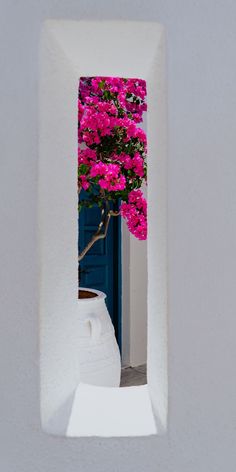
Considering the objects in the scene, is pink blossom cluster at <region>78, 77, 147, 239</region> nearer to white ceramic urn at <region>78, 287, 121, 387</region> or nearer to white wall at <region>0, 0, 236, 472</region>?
white ceramic urn at <region>78, 287, 121, 387</region>

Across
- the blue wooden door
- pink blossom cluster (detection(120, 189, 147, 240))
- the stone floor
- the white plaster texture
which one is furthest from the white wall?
the blue wooden door

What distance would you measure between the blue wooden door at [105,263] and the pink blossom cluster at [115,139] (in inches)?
53.5

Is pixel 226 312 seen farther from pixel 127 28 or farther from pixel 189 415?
pixel 127 28

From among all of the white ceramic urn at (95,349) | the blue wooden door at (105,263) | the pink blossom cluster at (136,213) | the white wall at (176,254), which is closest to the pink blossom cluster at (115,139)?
the pink blossom cluster at (136,213)

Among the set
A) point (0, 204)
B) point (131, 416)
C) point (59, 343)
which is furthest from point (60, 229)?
point (131, 416)

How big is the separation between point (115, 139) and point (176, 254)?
0.87 metres

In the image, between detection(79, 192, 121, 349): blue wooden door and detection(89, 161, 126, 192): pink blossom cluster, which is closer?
detection(89, 161, 126, 192): pink blossom cluster

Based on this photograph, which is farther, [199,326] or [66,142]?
[66,142]

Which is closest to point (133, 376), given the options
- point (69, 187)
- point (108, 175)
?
point (108, 175)

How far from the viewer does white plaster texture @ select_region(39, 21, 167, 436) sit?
2.72 ft

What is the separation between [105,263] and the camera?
3.13 meters

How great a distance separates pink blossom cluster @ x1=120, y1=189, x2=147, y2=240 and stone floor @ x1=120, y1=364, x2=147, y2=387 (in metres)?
1.57

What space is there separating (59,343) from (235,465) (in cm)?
50

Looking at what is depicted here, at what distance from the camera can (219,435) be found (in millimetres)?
816
